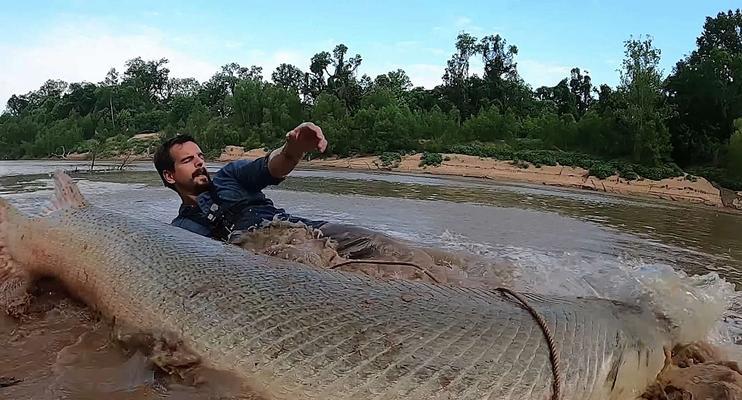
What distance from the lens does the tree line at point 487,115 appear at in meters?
33.1

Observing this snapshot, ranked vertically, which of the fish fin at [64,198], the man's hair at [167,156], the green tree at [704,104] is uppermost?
the green tree at [704,104]

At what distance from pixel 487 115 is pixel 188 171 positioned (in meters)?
40.3

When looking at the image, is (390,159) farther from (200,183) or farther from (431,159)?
(200,183)

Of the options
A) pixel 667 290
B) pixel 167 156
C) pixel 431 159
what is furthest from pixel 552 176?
pixel 667 290

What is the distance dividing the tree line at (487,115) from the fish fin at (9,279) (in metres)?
29.3

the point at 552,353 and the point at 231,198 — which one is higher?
the point at 231,198

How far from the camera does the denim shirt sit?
4.53 metres

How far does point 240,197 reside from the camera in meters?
4.66

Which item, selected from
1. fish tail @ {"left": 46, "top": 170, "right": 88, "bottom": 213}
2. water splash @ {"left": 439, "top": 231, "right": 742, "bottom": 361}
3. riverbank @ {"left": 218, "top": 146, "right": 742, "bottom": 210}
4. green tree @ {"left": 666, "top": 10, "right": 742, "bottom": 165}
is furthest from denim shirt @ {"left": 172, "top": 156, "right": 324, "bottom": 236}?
green tree @ {"left": 666, "top": 10, "right": 742, "bottom": 165}

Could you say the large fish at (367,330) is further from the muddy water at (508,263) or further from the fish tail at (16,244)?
the fish tail at (16,244)

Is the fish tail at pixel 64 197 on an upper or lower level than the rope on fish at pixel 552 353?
upper

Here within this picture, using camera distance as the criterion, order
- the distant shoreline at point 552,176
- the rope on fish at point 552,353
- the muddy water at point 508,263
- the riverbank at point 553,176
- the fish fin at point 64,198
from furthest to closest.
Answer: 1. the riverbank at point 553,176
2. the distant shoreline at point 552,176
3. the fish fin at point 64,198
4. the muddy water at point 508,263
5. the rope on fish at point 552,353

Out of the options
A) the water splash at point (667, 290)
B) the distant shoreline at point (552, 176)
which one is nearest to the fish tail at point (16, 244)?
the water splash at point (667, 290)

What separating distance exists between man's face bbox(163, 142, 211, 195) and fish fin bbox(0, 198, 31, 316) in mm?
1070
